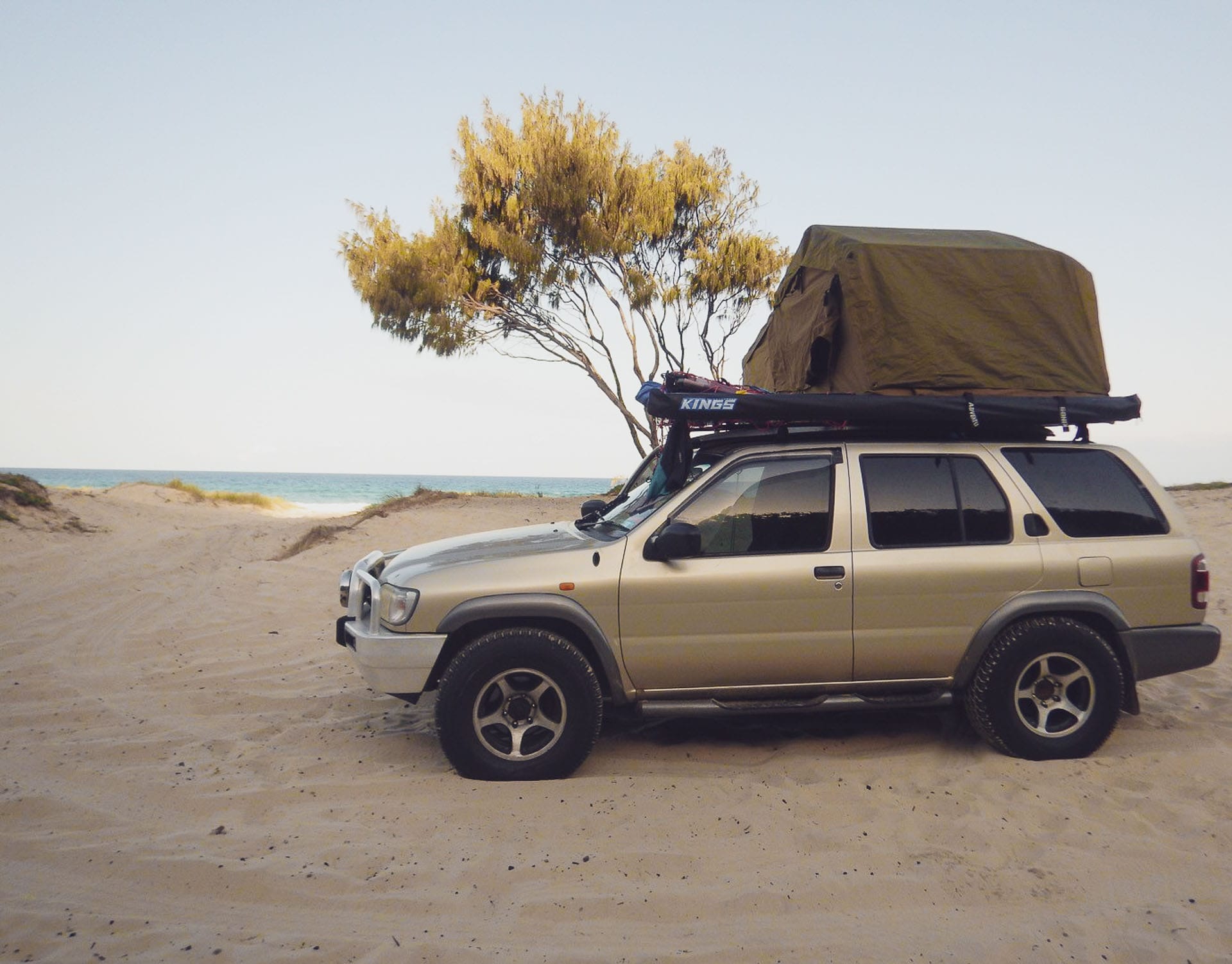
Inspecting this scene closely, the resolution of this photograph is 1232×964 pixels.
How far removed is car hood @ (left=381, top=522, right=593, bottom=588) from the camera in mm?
4457

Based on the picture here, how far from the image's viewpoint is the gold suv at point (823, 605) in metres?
4.30

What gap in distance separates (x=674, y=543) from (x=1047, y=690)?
7.32 ft

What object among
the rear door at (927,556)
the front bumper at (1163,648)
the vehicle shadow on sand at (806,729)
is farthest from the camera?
the vehicle shadow on sand at (806,729)

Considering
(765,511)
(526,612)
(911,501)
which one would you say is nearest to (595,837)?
(526,612)

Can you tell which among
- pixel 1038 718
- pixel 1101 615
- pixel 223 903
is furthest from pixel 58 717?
pixel 1101 615

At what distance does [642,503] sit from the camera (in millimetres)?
5000

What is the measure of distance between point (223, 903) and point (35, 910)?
635 millimetres

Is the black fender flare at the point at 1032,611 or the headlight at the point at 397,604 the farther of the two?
the black fender flare at the point at 1032,611

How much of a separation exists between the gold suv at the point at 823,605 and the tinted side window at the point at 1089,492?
0.01 metres

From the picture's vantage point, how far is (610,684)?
4.38m

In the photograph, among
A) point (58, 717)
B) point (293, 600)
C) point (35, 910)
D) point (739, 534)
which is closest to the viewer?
point (35, 910)

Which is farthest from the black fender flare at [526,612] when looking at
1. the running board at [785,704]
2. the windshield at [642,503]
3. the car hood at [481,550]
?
the windshield at [642,503]

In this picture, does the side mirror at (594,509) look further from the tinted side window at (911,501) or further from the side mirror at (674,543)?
the tinted side window at (911,501)

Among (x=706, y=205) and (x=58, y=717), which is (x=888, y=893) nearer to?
(x=58, y=717)
